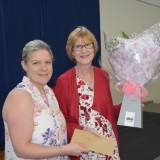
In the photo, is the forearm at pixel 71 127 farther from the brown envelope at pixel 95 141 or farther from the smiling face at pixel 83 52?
the smiling face at pixel 83 52

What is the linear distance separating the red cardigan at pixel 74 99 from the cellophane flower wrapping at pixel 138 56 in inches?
8.9

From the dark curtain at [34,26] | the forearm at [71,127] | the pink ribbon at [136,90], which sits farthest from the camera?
the dark curtain at [34,26]

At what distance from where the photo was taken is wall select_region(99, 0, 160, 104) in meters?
5.25

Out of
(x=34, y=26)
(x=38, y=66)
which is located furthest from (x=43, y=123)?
(x=34, y=26)

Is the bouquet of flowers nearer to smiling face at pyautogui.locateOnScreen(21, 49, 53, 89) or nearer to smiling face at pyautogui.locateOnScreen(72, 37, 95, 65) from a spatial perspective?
smiling face at pyautogui.locateOnScreen(72, 37, 95, 65)

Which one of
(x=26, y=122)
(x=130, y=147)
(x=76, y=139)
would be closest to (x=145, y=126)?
(x=130, y=147)

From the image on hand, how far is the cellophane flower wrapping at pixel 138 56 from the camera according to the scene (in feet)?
4.35

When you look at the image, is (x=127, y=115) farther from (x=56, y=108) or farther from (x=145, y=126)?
(x=145, y=126)

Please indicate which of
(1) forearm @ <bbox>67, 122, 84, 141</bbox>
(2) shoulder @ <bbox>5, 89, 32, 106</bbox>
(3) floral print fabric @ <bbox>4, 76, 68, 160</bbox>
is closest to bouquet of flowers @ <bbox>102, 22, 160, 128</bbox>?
(1) forearm @ <bbox>67, 122, 84, 141</bbox>

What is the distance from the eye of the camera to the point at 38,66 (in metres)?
1.21

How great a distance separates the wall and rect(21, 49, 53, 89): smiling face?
3636mm

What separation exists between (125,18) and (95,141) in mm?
5135

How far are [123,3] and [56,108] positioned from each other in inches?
201

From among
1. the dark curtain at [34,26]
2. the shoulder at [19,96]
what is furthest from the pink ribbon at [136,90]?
the dark curtain at [34,26]
